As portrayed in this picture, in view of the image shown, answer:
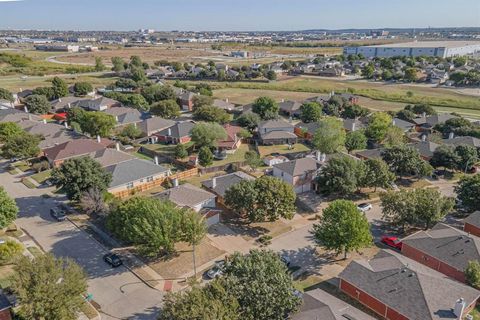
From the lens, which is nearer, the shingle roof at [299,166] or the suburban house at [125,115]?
the shingle roof at [299,166]

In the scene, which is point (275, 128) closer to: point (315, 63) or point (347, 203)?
point (347, 203)

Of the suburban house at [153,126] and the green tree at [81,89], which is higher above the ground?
the green tree at [81,89]

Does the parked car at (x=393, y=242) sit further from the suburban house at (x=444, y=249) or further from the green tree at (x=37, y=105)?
the green tree at (x=37, y=105)

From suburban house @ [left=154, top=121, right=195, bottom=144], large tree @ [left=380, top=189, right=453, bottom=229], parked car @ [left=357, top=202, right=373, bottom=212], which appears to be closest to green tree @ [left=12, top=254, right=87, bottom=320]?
large tree @ [left=380, top=189, right=453, bottom=229]

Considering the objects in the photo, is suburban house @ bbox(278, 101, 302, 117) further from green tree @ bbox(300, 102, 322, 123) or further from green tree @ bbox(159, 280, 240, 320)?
green tree @ bbox(159, 280, 240, 320)

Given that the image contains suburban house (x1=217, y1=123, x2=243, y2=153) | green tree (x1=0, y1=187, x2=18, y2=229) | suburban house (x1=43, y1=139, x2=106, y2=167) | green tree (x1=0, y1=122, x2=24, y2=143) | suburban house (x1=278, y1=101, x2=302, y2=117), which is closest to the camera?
green tree (x1=0, y1=187, x2=18, y2=229)

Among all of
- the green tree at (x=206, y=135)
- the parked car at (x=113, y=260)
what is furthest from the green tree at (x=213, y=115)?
the parked car at (x=113, y=260)

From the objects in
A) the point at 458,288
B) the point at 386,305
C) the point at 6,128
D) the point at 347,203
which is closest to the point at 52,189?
the point at 6,128
